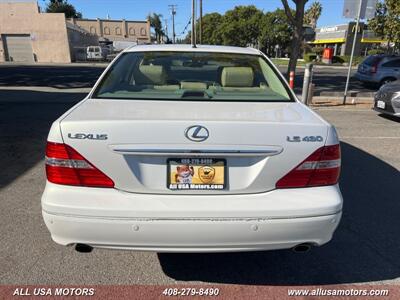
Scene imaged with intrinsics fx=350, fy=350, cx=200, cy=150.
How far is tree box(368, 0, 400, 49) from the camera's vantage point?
70.2ft

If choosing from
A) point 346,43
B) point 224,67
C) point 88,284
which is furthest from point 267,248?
point 346,43

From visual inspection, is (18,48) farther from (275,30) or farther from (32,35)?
(275,30)

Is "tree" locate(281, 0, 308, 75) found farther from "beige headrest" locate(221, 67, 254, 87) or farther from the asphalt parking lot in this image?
"beige headrest" locate(221, 67, 254, 87)

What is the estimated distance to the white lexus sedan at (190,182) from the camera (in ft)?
6.88

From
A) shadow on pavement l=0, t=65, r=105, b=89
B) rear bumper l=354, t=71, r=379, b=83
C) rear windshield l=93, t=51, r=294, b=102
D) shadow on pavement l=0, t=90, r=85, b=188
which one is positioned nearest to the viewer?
rear windshield l=93, t=51, r=294, b=102

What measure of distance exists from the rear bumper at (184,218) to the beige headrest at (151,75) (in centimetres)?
146

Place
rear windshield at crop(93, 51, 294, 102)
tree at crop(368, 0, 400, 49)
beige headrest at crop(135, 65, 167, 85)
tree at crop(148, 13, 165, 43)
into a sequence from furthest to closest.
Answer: tree at crop(148, 13, 165, 43)
tree at crop(368, 0, 400, 49)
beige headrest at crop(135, 65, 167, 85)
rear windshield at crop(93, 51, 294, 102)

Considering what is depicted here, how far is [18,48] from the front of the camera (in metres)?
44.8

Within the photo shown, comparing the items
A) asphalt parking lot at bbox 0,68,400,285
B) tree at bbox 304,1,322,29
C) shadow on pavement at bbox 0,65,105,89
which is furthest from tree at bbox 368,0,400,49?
tree at bbox 304,1,322,29

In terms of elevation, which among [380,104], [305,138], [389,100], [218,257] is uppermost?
[305,138]

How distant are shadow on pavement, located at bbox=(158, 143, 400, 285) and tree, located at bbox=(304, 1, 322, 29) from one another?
80.3m

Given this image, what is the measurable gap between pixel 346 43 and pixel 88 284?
64.7 metres

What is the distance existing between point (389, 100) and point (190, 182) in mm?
7938

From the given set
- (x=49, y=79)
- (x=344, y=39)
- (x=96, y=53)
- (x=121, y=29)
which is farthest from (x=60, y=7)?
(x=49, y=79)
